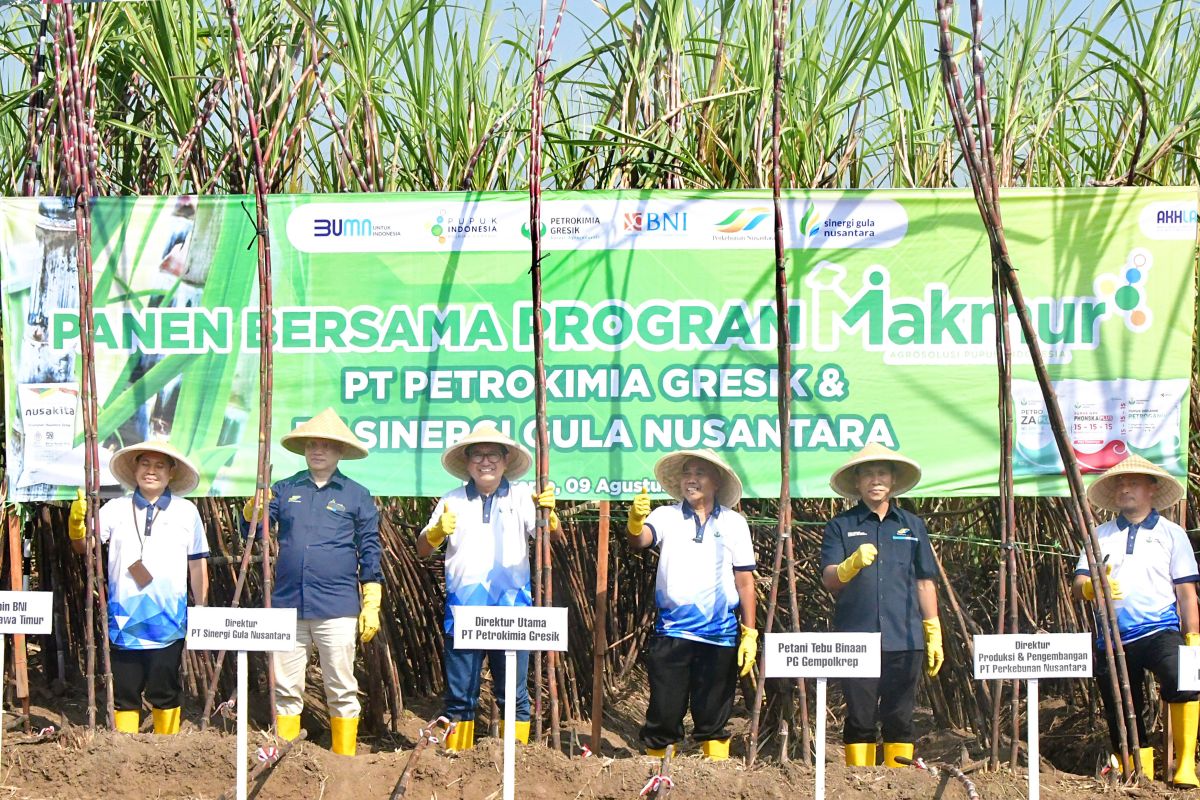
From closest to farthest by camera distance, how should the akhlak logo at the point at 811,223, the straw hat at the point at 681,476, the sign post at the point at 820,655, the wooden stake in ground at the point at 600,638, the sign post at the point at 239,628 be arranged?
the sign post at the point at 820,655 → the sign post at the point at 239,628 → the straw hat at the point at 681,476 → the wooden stake in ground at the point at 600,638 → the akhlak logo at the point at 811,223

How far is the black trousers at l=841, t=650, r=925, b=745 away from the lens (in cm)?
486

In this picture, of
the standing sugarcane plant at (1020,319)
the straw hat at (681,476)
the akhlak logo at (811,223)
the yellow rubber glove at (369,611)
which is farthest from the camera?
the akhlak logo at (811,223)

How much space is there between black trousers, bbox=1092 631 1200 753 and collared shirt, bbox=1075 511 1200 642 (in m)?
0.03

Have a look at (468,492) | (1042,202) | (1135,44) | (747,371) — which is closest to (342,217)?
(468,492)

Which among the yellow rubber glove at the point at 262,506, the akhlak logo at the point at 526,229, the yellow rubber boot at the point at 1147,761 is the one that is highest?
the akhlak logo at the point at 526,229

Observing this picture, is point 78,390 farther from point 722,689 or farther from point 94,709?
point 722,689

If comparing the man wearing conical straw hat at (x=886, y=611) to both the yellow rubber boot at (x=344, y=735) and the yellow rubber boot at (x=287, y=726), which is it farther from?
the yellow rubber boot at (x=287, y=726)

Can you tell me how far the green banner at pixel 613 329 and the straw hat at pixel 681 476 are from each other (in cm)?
14

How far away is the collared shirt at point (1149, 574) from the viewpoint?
489 cm

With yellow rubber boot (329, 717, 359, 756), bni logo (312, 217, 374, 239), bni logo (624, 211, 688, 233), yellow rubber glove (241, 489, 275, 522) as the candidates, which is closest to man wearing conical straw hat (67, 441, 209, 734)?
yellow rubber glove (241, 489, 275, 522)

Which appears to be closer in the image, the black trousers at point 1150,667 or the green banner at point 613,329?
the black trousers at point 1150,667

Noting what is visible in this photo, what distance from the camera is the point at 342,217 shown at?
5352 mm

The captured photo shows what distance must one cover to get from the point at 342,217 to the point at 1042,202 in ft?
8.56

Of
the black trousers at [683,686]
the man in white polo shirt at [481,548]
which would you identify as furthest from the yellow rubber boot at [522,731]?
the black trousers at [683,686]
